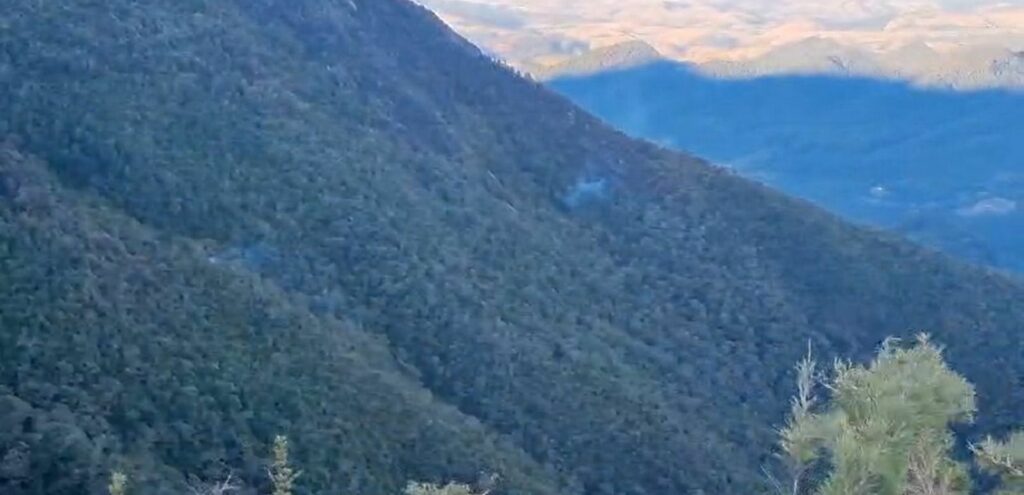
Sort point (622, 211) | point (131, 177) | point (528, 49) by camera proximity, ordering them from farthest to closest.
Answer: point (528, 49) → point (622, 211) → point (131, 177)

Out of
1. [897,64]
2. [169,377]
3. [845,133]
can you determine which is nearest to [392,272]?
[169,377]

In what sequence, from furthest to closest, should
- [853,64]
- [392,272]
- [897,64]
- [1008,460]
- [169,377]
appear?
[897,64]
[853,64]
[392,272]
[169,377]
[1008,460]

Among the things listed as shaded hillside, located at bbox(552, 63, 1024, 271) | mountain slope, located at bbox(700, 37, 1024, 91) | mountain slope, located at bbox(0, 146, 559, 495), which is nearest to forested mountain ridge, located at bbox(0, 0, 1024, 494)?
mountain slope, located at bbox(0, 146, 559, 495)

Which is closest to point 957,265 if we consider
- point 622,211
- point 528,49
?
point 622,211

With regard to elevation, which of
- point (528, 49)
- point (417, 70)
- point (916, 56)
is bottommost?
point (528, 49)

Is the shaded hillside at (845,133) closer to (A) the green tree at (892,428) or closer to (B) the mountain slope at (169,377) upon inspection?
(B) the mountain slope at (169,377)

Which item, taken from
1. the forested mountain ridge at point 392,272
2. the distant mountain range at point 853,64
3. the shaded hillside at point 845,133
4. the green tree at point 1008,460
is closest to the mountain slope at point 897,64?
the distant mountain range at point 853,64

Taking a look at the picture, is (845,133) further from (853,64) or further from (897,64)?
(897,64)

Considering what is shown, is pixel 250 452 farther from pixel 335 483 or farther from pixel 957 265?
pixel 957 265
